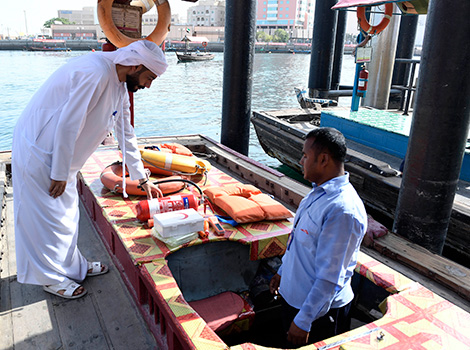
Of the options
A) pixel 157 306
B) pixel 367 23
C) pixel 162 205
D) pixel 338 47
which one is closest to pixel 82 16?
pixel 338 47

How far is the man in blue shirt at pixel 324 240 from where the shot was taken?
1.97 metres

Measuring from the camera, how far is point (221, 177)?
511 cm

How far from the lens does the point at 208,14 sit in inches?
4879

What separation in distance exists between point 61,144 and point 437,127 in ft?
10.7

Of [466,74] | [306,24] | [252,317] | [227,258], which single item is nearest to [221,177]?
[227,258]

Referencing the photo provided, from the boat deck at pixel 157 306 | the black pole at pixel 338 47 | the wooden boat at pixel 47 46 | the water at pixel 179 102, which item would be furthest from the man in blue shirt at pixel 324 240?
the wooden boat at pixel 47 46

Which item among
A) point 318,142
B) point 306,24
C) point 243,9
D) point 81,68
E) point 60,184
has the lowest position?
point 60,184

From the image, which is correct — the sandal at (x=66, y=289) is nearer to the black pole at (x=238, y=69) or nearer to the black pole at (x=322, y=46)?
the black pole at (x=238, y=69)

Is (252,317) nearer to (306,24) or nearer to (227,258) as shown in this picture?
(227,258)

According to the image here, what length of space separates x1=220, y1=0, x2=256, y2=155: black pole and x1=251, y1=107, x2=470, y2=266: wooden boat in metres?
1.76

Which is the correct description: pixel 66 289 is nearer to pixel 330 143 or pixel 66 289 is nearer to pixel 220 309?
pixel 220 309

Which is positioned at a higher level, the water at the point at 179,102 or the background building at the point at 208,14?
the background building at the point at 208,14

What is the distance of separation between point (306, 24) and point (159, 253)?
149217mm

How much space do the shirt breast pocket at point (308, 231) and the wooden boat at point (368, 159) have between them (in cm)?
385
